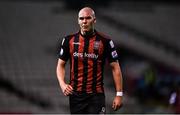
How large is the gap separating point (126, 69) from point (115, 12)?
194 cm

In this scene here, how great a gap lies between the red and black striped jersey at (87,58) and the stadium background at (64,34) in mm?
8766

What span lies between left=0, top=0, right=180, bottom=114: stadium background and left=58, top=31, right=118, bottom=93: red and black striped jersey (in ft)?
28.8

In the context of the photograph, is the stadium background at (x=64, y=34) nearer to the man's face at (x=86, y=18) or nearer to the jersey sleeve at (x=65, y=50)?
the jersey sleeve at (x=65, y=50)

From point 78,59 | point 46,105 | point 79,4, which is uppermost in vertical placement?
point 79,4

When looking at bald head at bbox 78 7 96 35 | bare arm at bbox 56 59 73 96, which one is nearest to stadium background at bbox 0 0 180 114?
bare arm at bbox 56 59 73 96

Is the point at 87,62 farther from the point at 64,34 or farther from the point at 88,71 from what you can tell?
the point at 64,34

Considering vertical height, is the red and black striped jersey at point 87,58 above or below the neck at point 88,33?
below

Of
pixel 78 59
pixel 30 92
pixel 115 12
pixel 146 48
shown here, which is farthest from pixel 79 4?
pixel 78 59

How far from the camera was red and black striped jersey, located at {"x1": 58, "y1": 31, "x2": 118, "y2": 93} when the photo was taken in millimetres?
6320

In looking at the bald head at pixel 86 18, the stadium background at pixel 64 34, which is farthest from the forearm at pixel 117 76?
the stadium background at pixel 64 34

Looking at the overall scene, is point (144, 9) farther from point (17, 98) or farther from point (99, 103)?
point (99, 103)

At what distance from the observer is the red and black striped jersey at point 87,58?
20.7 ft

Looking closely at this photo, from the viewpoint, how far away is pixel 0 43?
669 inches

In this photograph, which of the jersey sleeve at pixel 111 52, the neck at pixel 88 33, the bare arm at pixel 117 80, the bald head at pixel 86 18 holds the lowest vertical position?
the bare arm at pixel 117 80
